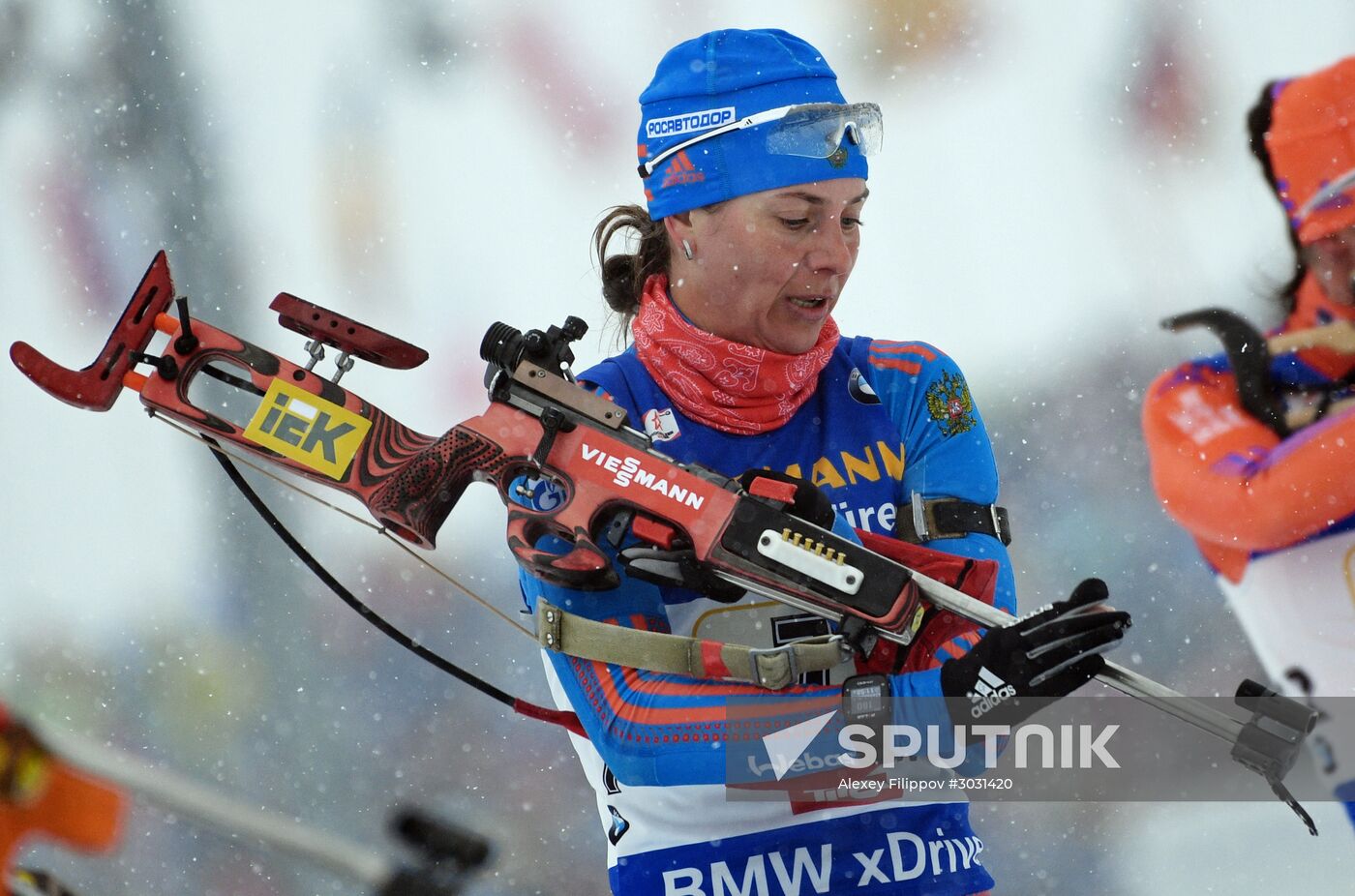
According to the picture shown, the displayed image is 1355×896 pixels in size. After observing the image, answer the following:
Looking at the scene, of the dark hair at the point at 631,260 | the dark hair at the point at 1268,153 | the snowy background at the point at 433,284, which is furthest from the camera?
the snowy background at the point at 433,284

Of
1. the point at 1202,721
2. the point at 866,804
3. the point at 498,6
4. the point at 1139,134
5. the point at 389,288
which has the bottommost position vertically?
the point at 866,804

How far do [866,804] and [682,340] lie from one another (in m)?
0.59

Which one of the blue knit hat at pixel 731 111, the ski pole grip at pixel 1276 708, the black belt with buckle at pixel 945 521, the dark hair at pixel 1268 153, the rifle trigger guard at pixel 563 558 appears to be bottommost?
the rifle trigger guard at pixel 563 558

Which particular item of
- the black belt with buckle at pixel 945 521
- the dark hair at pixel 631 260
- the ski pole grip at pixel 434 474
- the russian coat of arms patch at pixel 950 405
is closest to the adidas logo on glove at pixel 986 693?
the black belt with buckle at pixel 945 521

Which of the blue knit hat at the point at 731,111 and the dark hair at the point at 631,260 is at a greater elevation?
the blue knit hat at the point at 731,111

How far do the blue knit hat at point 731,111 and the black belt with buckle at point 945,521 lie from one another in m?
0.40

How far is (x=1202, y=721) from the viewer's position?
5.02 ft

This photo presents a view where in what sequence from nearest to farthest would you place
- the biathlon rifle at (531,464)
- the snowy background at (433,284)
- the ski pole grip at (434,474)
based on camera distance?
the biathlon rifle at (531,464) < the ski pole grip at (434,474) < the snowy background at (433,284)

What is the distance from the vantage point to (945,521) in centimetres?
183

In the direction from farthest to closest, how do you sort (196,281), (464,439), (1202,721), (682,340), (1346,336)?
(196,281) → (1346,336) → (682,340) → (464,439) → (1202,721)

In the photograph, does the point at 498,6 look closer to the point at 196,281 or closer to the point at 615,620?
the point at 196,281

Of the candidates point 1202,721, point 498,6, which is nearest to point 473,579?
point 498,6

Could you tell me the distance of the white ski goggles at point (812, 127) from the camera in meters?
1.83

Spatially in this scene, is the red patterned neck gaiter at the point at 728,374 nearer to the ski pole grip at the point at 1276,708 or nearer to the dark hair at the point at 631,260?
the dark hair at the point at 631,260
